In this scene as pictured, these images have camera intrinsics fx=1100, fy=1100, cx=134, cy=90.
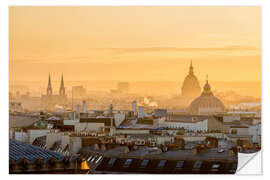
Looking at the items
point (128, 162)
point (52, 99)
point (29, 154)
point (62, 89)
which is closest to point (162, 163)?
point (128, 162)

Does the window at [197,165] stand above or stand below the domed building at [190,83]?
below

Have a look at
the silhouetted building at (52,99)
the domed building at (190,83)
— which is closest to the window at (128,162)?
the silhouetted building at (52,99)

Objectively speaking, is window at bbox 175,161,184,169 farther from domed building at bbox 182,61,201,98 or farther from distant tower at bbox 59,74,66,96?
distant tower at bbox 59,74,66,96

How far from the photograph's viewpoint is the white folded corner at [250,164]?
27.1 meters

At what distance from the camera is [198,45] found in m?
31.8

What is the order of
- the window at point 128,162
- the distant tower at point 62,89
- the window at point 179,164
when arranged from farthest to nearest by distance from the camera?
the distant tower at point 62,89 < the window at point 128,162 < the window at point 179,164

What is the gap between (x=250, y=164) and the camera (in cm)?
2830

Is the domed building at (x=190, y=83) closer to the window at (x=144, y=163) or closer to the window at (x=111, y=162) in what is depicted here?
the window at (x=144, y=163)

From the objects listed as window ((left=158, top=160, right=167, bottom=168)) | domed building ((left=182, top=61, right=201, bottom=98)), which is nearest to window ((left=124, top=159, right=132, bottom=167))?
window ((left=158, top=160, right=167, bottom=168))

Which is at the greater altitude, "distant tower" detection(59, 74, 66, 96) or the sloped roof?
"distant tower" detection(59, 74, 66, 96)

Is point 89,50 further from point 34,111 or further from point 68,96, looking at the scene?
point 34,111

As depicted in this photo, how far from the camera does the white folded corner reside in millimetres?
27141
